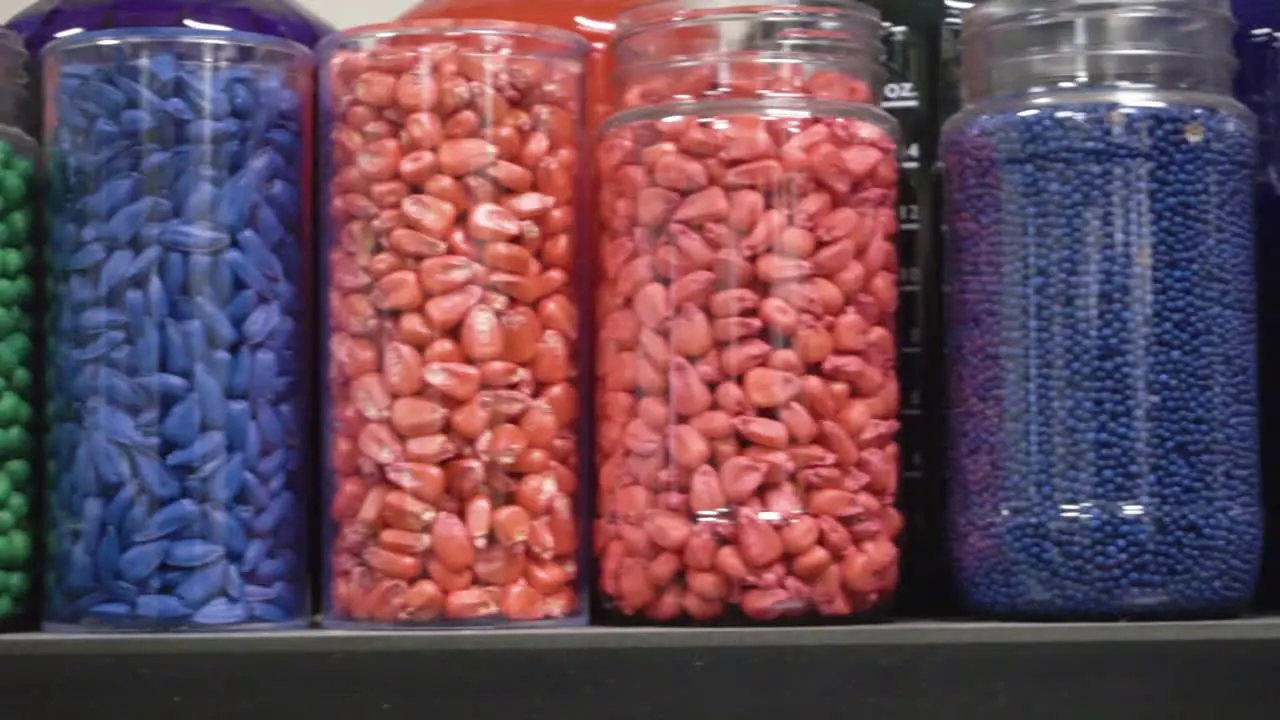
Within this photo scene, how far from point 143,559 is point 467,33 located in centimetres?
26

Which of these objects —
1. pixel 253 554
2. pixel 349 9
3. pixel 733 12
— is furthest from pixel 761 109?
pixel 349 9

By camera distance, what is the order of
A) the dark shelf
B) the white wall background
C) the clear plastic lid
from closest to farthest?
1. the dark shelf
2. the clear plastic lid
3. the white wall background

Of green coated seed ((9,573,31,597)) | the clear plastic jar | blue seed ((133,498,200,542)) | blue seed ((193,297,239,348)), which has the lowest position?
green coated seed ((9,573,31,597))

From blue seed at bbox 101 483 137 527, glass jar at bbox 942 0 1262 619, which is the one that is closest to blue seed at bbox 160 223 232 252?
blue seed at bbox 101 483 137 527

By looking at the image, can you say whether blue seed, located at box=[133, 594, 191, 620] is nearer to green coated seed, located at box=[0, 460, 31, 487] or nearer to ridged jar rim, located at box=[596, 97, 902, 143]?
green coated seed, located at box=[0, 460, 31, 487]

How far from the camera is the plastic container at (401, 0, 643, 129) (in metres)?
0.92

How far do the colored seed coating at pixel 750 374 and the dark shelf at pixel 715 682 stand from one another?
0.18ft

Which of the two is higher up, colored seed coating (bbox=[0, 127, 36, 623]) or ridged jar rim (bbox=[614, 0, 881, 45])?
ridged jar rim (bbox=[614, 0, 881, 45])

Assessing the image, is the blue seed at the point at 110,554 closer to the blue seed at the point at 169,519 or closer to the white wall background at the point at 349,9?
the blue seed at the point at 169,519

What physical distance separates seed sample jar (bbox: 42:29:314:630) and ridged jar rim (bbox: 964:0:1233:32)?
324mm

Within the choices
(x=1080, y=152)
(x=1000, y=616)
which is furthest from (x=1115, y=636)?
(x=1080, y=152)

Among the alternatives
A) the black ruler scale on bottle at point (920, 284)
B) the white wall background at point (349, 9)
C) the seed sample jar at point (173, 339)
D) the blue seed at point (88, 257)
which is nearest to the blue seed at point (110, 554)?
the seed sample jar at point (173, 339)

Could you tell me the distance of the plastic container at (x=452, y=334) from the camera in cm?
77

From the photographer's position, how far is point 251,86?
0.81 meters
